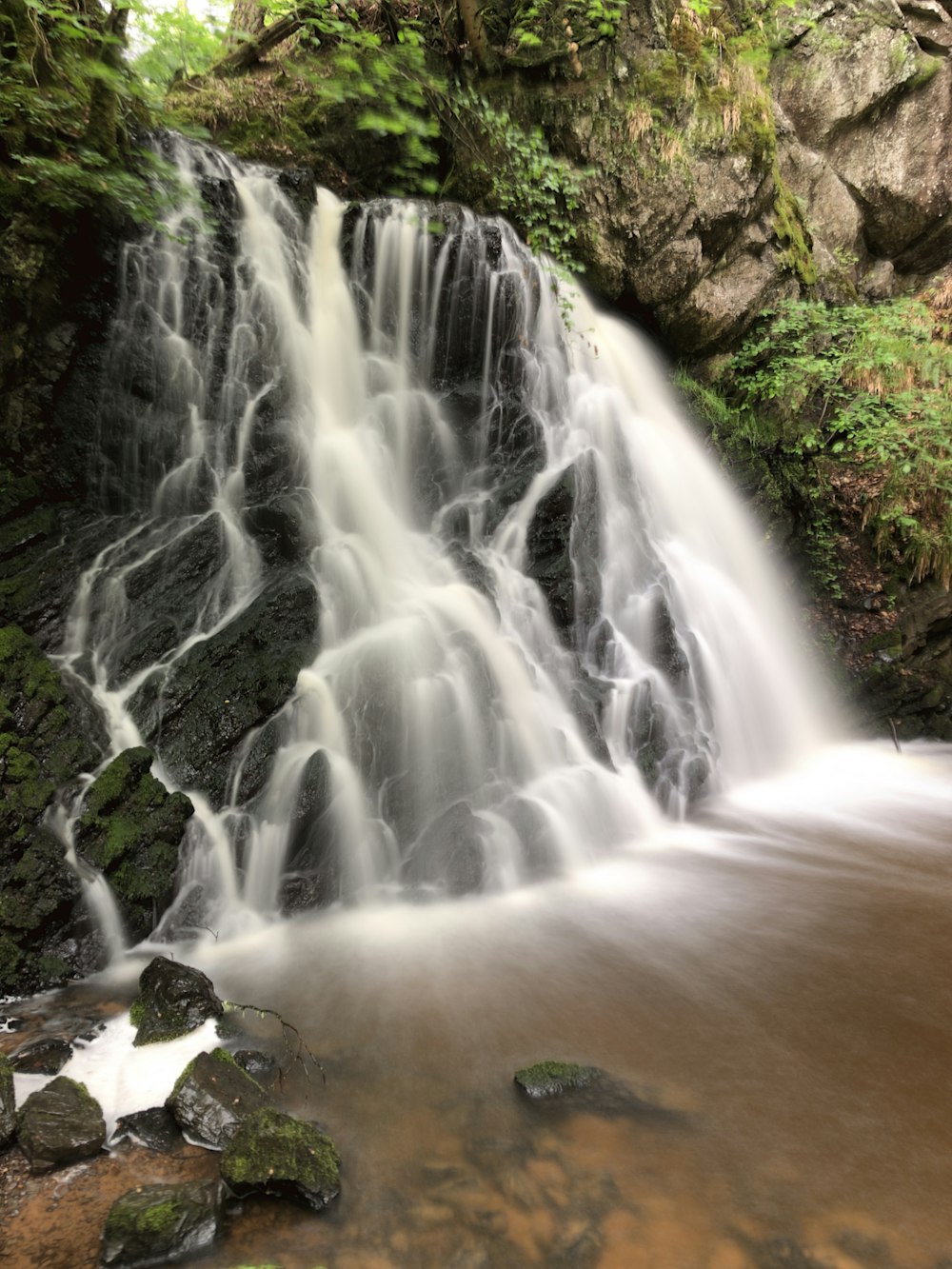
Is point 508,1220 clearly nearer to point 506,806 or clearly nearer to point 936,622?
point 506,806

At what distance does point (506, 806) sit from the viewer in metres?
5.29

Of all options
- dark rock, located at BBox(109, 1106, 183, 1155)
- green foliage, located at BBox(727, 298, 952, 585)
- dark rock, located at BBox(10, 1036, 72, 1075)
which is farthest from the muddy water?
green foliage, located at BBox(727, 298, 952, 585)

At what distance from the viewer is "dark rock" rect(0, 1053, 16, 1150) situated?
2.48 meters

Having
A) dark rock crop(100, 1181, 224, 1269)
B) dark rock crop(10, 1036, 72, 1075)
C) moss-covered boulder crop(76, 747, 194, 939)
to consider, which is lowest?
dark rock crop(100, 1181, 224, 1269)

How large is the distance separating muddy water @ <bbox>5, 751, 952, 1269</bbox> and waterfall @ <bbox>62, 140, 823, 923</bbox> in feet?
2.27

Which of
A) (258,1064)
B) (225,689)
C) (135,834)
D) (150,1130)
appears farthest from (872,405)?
(150,1130)

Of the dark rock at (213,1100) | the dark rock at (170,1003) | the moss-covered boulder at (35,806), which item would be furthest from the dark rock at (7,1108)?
the moss-covered boulder at (35,806)

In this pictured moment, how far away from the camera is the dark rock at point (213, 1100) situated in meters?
2.60

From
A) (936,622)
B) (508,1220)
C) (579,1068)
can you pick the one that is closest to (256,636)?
(579,1068)

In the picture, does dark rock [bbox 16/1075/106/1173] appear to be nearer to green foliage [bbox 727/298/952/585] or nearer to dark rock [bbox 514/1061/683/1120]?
dark rock [bbox 514/1061/683/1120]

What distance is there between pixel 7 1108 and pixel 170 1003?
2.66 ft

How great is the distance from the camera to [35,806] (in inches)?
167

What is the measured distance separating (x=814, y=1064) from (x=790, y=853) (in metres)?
2.41

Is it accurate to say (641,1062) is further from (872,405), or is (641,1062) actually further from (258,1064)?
(872,405)
